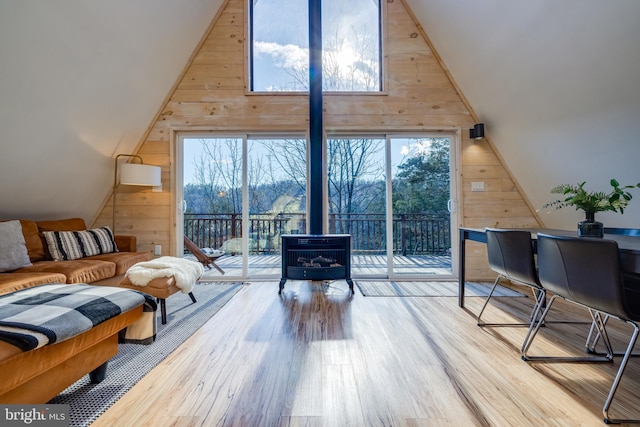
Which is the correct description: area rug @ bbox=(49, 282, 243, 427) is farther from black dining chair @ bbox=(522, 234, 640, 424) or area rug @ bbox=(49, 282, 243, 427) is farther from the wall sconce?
the wall sconce

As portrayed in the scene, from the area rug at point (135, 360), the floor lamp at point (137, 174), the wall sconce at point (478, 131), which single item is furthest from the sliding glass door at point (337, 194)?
the area rug at point (135, 360)

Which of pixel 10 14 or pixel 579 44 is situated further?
pixel 579 44

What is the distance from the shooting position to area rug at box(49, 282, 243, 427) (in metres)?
1.28

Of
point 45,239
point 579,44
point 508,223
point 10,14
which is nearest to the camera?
point 10,14

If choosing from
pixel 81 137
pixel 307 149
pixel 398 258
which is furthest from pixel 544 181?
pixel 81 137

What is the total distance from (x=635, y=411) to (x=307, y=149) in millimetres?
3485

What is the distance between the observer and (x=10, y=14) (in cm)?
178

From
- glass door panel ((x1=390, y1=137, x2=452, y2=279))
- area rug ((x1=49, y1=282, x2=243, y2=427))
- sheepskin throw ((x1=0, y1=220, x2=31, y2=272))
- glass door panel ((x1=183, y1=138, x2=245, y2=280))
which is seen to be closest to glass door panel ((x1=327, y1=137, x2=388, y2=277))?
glass door panel ((x1=390, y1=137, x2=452, y2=279))

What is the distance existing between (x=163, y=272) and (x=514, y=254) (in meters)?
2.72

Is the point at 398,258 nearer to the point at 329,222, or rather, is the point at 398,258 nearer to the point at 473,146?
the point at 329,222

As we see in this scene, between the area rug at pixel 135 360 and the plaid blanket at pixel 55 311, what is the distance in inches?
16.4

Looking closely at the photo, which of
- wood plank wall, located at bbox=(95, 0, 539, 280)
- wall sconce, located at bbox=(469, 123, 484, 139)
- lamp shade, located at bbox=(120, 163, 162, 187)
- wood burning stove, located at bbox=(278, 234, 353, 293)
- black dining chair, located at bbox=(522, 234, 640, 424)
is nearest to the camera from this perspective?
black dining chair, located at bbox=(522, 234, 640, 424)

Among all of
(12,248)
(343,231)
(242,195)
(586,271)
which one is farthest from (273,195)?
(586,271)

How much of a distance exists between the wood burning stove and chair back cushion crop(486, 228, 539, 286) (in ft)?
4.75
